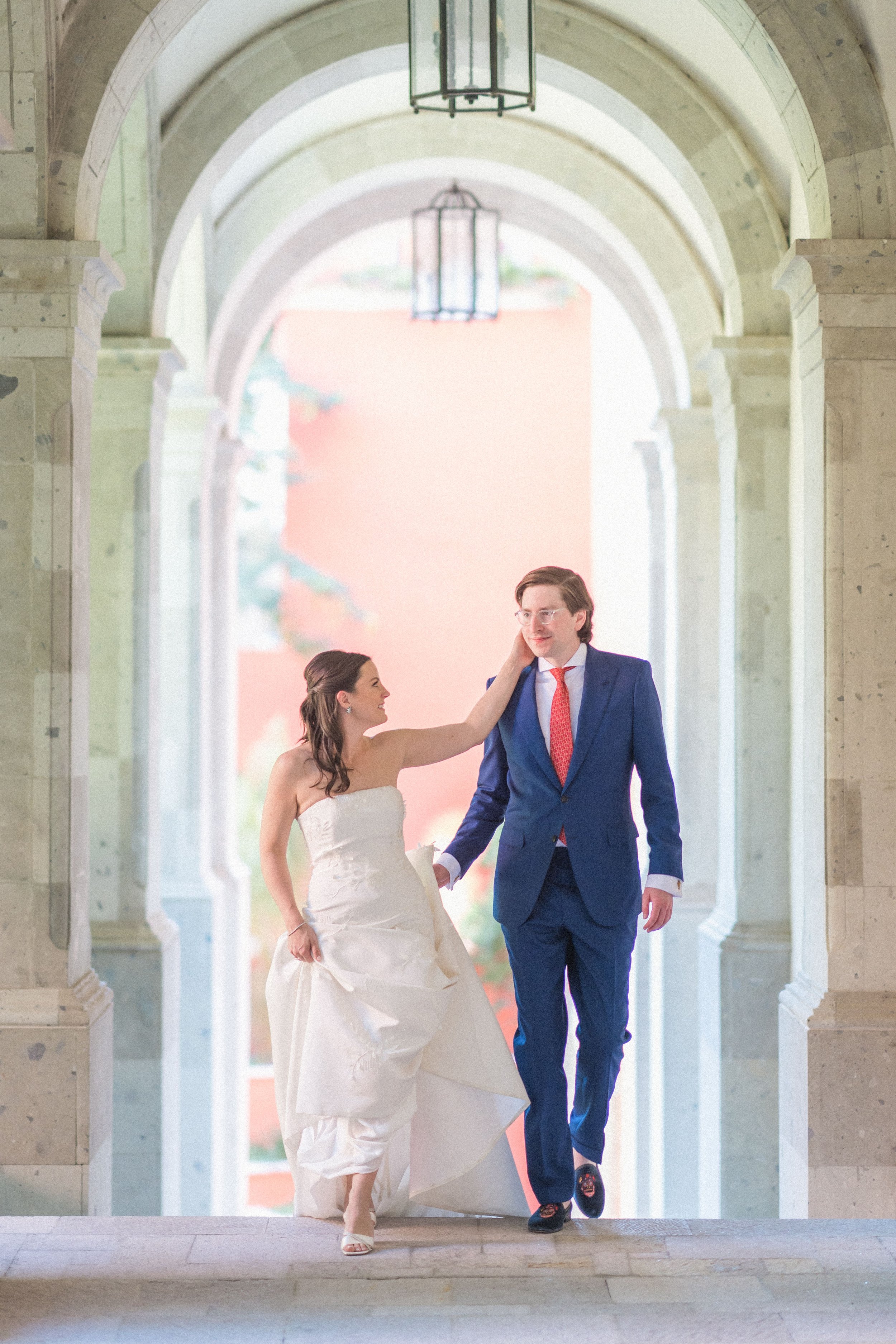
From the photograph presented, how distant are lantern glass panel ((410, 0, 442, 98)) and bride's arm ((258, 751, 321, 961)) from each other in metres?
2.43

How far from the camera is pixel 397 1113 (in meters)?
Answer: 3.97

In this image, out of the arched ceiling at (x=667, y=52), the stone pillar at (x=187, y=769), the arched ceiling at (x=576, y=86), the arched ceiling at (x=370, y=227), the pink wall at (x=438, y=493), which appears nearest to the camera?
the arched ceiling at (x=667, y=52)

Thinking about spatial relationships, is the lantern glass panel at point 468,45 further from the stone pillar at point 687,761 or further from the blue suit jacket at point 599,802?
the stone pillar at point 687,761

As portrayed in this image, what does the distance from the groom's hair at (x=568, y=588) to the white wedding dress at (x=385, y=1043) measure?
0.72 metres

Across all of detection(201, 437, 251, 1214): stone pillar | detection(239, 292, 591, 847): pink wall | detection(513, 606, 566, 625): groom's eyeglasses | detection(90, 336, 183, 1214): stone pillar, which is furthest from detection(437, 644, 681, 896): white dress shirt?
detection(239, 292, 591, 847): pink wall

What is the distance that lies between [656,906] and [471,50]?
114 inches

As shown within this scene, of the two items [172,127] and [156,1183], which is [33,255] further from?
[156,1183]

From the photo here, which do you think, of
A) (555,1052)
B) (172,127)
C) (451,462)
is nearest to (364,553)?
(451,462)

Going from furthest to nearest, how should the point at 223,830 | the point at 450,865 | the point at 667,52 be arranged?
the point at 223,830, the point at 667,52, the point at 450,865

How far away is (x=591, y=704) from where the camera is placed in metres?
4.05

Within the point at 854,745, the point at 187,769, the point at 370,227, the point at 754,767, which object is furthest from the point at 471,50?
the point at 187,769

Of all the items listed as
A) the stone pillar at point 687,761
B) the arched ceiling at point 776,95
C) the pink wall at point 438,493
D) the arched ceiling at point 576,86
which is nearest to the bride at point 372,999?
the arched ceiling at point 776,95

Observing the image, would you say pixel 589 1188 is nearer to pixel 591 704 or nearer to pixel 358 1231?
pixel 358 1231

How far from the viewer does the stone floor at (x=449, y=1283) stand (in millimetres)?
3330
